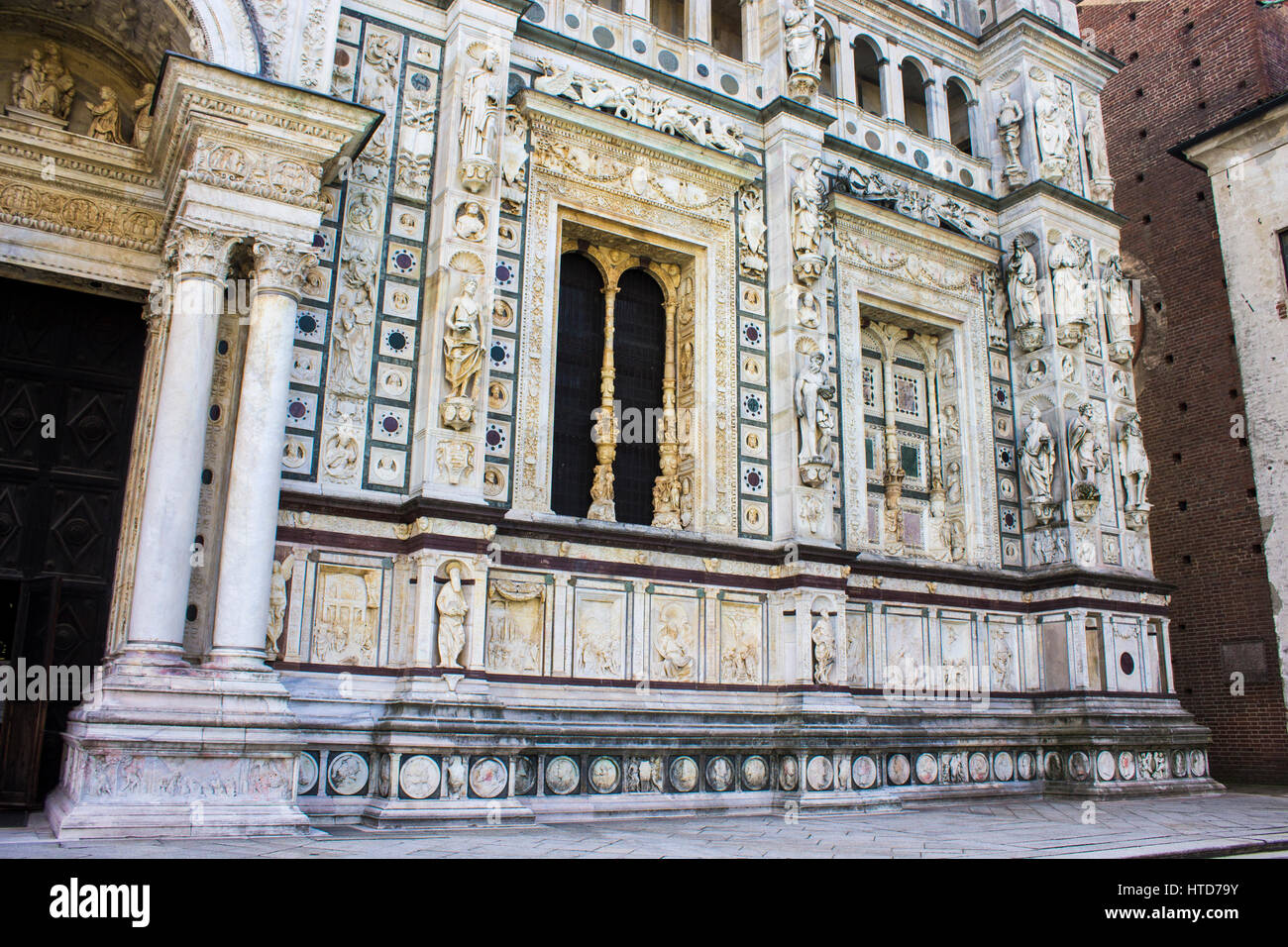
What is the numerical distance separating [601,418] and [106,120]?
7248mm

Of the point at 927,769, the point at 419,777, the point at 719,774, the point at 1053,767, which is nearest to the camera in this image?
the point at 419,777

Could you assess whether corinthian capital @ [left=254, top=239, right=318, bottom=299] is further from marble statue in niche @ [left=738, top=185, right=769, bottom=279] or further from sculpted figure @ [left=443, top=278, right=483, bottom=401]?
marble statue in niche @ [left=738, top=185, right=769, bottom=279]

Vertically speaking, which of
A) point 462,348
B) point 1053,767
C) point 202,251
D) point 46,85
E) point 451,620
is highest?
point 46,85

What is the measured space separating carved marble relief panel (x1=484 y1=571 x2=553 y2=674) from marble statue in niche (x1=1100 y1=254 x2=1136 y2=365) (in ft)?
40.6

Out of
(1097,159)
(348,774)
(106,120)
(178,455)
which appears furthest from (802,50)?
(348,774)

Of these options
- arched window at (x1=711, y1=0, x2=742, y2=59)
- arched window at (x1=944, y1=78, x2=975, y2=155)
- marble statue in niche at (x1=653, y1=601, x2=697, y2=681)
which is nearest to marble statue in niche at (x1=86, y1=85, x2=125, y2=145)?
marble statue in niche at (x1=653, y1=601, x2=697, y2=681)

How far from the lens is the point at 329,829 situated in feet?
35.3

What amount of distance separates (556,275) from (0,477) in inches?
286

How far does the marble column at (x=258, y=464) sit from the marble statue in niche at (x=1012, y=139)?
13.7 metres

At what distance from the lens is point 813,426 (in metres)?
15.6

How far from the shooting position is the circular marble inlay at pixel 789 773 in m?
14.2

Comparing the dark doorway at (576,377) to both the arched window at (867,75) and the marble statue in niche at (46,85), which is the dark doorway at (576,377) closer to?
the marble statue in niche at (46,85)

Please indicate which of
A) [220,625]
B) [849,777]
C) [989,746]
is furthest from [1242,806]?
[220,625]

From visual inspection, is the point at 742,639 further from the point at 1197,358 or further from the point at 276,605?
the point at 1197,358
